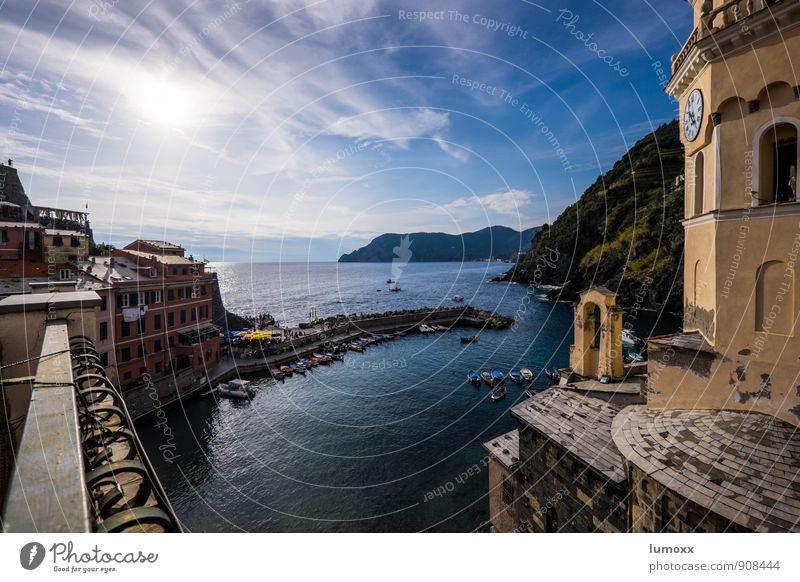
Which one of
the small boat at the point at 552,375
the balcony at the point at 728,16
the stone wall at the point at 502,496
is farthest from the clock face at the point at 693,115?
the small boat at the point at 552,375

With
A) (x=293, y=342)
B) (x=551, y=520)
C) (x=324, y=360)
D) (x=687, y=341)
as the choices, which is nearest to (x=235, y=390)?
(x=324, y=360)

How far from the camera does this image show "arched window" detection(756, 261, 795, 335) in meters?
6.13

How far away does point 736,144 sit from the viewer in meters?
6.60

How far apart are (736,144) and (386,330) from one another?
5230 cm

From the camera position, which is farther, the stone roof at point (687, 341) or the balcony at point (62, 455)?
the stone roof at point (687, 341)

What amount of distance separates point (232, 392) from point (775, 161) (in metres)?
33.5

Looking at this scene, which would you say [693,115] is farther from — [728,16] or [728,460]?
[728,460]

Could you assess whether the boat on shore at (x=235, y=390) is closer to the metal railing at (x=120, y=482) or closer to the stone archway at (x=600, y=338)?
the stone archway at (x=600, y=338)

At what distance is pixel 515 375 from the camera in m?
36.2

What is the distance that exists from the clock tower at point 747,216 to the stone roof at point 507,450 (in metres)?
6.00

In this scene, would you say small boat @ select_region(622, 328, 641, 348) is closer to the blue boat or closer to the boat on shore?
the blue boat
